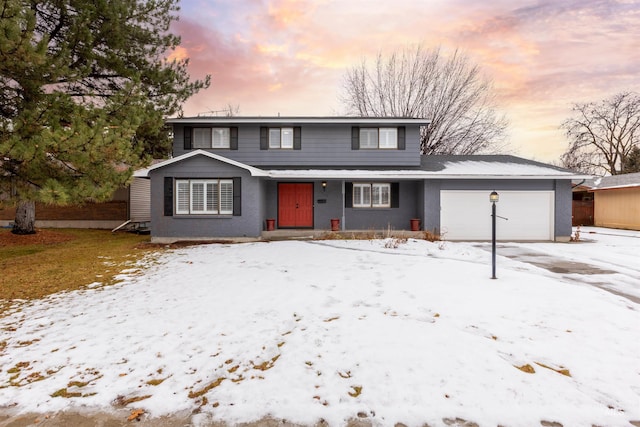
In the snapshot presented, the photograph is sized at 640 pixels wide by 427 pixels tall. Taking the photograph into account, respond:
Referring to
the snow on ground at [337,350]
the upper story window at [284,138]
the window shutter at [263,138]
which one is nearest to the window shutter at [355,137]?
the upper story window at [284,138]

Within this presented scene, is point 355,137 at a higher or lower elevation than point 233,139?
higher

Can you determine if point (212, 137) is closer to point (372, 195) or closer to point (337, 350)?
point (372, 195)

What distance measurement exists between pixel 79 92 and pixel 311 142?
9197mm

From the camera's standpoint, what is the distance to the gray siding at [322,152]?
14.1m

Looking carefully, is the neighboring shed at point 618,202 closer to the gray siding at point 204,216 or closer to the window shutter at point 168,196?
the gray siding at point 204,216

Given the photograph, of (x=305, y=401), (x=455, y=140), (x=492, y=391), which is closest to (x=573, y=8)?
(x=455, y=140)

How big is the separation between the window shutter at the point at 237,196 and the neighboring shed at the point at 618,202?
2040 cm

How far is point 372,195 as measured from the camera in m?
14.2

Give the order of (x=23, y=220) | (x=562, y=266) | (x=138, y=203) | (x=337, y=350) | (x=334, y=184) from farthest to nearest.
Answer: (x=138, y=203) → (x=334, y=184) → (x=23, y=220) → (x=562, y=266) → (x=337, y=350)

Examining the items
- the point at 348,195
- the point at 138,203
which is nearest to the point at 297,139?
the point at 348,195

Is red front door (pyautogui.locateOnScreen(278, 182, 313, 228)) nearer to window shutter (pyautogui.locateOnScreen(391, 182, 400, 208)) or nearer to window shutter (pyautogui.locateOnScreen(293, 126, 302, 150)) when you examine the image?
window shutter (pyautogui.locateOnScreen(293, 126, 302, 150))

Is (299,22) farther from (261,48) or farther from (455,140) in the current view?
(455,140)

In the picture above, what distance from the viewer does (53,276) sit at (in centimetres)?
697

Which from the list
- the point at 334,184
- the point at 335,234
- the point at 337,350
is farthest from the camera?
the point at 334,184
